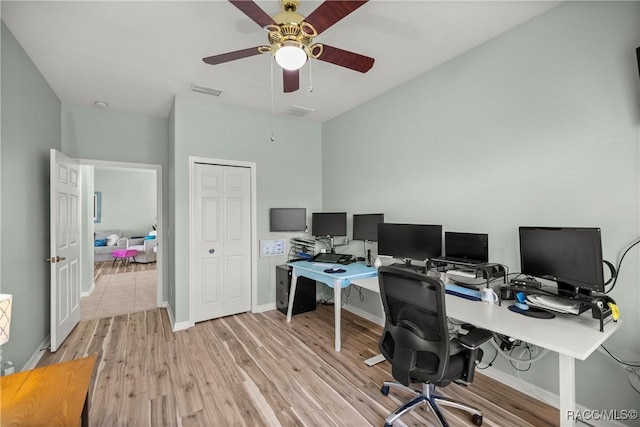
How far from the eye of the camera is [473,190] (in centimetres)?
256

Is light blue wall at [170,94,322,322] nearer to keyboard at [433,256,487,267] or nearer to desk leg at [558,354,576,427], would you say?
keyboard at [433,256,487,267]

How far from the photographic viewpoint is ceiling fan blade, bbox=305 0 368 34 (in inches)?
57.9

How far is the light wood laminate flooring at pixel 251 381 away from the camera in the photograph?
1.98 metres

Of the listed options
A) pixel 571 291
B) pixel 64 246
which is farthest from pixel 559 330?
pixel 64 246

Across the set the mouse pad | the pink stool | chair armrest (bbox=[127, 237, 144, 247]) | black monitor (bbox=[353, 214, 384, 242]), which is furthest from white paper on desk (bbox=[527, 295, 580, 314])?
chair armrest (bbox=[127, 237, 144, 247])

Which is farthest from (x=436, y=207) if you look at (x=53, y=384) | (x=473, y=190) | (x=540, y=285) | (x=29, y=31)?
(x=29, y=31)

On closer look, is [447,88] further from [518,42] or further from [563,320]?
[563,320]

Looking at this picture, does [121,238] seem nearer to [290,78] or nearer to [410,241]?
[290,78]

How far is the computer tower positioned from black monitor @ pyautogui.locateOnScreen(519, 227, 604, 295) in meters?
2.60

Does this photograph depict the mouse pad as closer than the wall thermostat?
Yes

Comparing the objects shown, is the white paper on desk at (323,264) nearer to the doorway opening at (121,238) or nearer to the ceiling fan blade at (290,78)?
the ceiling fan blade at (290,78)

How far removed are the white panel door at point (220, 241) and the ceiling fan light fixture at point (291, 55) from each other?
7.72 ft

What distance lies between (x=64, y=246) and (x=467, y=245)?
417 cm

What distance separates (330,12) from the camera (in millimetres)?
1568
